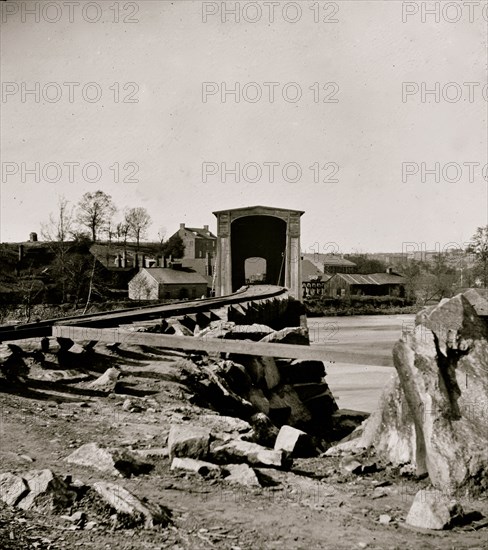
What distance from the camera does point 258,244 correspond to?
37.5m

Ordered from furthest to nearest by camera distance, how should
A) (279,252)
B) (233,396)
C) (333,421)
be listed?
(279,252), (333,421), (233,396)

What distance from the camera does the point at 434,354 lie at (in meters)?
5.19

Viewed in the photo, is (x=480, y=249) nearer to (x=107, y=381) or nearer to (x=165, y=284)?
(x=165, y=284)

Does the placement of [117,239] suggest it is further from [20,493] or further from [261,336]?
[20,493]

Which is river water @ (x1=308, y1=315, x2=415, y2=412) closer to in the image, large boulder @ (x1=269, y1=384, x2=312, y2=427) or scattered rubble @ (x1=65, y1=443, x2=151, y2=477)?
large boulder @ (x1=269, y1=384, x2=312, y2=427)

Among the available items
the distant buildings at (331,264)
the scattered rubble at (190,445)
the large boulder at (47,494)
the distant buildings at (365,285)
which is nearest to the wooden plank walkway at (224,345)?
the scattered rubble at (190,445)

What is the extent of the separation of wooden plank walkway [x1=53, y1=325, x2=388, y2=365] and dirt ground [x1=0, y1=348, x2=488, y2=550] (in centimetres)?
78

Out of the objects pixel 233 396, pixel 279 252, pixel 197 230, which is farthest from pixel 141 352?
pixel 197 230

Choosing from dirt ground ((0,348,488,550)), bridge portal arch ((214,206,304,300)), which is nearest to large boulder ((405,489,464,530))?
dirt ground ((0,348,488,550))

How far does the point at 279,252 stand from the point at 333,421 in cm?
2623

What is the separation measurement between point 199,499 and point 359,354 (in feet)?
7.16

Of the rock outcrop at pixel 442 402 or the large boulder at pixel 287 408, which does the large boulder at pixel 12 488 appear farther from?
the large boulder at pixel 287 408

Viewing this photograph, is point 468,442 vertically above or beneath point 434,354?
beneath

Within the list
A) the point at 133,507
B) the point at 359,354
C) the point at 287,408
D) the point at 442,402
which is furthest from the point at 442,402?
the point at 287,408
